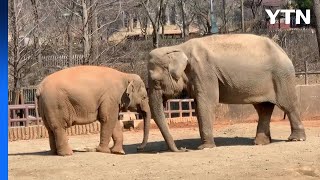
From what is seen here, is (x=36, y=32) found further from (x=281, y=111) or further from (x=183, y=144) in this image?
(x=183, y=144)

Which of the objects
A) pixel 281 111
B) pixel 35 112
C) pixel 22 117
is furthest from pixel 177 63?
pixel 281 111

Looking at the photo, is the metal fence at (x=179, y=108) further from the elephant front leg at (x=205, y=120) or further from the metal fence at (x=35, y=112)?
the elephant front leg at (x=205, y=120)

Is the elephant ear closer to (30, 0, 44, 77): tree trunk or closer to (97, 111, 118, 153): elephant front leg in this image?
(97, 111, 118, 153): elephant front leg

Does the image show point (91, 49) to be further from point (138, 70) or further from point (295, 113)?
point (295, 113)

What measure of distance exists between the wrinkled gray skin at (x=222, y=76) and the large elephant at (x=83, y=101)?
639 mm

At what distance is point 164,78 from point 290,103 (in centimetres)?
241

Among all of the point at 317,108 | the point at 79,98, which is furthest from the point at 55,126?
the point at 317,108

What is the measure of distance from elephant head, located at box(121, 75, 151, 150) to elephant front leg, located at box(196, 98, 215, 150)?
1057 millimetres

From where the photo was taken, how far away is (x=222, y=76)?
12773 millimetres

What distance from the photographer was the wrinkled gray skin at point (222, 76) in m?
12.5

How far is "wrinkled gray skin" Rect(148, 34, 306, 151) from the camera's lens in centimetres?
1255

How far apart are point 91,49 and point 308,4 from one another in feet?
97.1

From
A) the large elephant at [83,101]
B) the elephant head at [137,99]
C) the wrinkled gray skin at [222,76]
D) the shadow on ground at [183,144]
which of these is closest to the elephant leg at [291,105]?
the wrinkled gray skin at [222,76]

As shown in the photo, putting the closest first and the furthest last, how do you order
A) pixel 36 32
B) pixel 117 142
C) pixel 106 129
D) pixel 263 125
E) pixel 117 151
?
pixel 106 129, pixel 117 151, pixel 117 142, pixel 263 125, pixel 36 32
